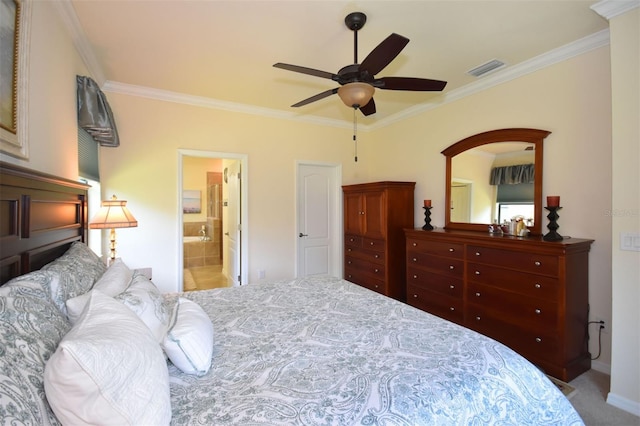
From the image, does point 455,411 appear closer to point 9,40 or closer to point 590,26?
point 9,40

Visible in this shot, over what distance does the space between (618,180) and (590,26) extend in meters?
1.23

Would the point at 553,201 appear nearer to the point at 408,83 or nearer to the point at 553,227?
the point at 553,227

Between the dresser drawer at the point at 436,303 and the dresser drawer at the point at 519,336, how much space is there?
0.46 feet

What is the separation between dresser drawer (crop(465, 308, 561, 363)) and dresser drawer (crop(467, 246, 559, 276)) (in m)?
0.45

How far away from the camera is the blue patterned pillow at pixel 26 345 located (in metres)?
0.65

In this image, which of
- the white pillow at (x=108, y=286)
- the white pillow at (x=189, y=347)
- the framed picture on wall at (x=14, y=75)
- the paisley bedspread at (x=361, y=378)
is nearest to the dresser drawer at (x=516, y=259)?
the paisley bedspread at (x=361, y=378)

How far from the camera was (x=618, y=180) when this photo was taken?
2010 mm

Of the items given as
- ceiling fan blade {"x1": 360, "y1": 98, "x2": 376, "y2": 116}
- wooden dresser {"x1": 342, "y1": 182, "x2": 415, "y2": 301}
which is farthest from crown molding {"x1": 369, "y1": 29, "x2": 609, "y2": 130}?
ceiling fan blade {"x1": 360, "y1": 98, "x2": 376, "y2": 116}

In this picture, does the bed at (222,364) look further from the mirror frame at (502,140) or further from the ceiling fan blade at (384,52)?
the mirror frame at (502,140)

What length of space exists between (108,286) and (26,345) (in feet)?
2.22

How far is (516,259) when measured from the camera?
249cm

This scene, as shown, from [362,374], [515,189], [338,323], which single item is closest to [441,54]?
[515,189]

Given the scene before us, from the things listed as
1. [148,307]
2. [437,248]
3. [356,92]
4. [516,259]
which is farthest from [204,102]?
[516,259]

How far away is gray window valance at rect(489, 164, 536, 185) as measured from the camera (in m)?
2.89
